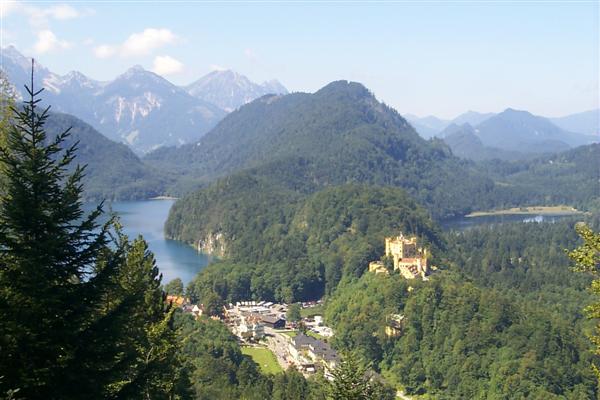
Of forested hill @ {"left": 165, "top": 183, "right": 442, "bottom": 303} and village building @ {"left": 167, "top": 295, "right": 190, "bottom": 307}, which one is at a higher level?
village building @ {"left": 167, "top": 295, "right": 190, "bottom": 307}

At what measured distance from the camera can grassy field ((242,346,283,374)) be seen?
4975 cm

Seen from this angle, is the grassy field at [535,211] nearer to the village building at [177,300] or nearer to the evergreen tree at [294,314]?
the evergreen tree at [294,314]

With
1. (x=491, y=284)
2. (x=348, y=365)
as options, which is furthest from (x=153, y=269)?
(x=491, y=284)

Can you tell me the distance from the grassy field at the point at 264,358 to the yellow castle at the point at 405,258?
50.9 ft

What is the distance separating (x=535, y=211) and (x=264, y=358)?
14017 cm

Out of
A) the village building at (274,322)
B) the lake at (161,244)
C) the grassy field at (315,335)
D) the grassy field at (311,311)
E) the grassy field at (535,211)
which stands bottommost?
the grassy field at (535,211)

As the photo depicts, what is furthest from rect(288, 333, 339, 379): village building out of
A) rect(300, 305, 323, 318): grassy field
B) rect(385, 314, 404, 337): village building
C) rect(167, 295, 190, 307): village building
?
rect(300, 305, 323, 318): grassy field

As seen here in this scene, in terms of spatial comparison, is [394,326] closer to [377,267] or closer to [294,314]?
[294,314]

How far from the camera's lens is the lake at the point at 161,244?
3580 inches

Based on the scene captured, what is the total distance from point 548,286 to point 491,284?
6.25 metres

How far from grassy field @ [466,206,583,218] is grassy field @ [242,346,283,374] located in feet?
406

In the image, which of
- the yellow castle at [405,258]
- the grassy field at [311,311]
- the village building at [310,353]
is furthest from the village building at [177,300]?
the yellow castle at [405,258]

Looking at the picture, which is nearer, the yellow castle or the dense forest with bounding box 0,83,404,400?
the dense forest with bounding box 0,83,404,400

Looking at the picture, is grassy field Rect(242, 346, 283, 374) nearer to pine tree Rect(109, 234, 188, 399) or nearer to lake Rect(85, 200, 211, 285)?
lake Rect(85, 200, 211, 285)
